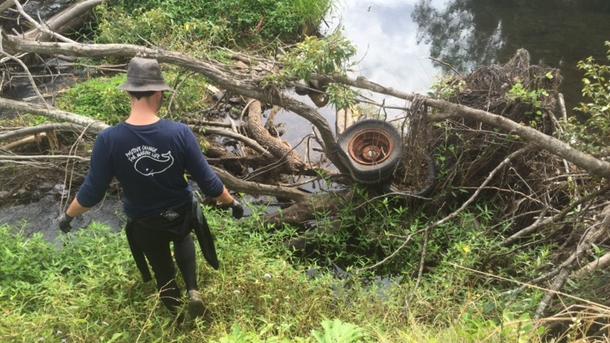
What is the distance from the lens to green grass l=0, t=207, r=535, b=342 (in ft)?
10.8

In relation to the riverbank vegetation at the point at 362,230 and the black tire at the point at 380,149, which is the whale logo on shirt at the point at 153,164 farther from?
the black tire at the point at 380,149

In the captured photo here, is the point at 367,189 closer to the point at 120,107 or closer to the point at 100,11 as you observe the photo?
the point at 120,107

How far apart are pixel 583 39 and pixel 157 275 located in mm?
10240

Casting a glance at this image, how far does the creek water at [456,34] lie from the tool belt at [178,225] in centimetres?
406

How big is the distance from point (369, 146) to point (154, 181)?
8.90 feet

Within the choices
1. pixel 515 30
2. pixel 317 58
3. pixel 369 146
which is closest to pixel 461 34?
pixel 515 30

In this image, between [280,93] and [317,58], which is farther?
[280,93]

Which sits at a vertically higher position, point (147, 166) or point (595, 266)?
point (595, 266)

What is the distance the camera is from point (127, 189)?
10.4ft

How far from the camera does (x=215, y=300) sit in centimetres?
373

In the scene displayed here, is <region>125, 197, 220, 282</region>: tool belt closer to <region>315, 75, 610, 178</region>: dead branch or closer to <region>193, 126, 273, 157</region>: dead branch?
<region>315, 75, 610, 178</region>: dead branch

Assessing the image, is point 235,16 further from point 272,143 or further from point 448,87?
point 448,87

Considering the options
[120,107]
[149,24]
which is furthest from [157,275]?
[149,24]

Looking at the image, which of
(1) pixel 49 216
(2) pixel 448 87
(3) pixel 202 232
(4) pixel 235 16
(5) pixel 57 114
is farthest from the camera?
(4) pixel 235 16
